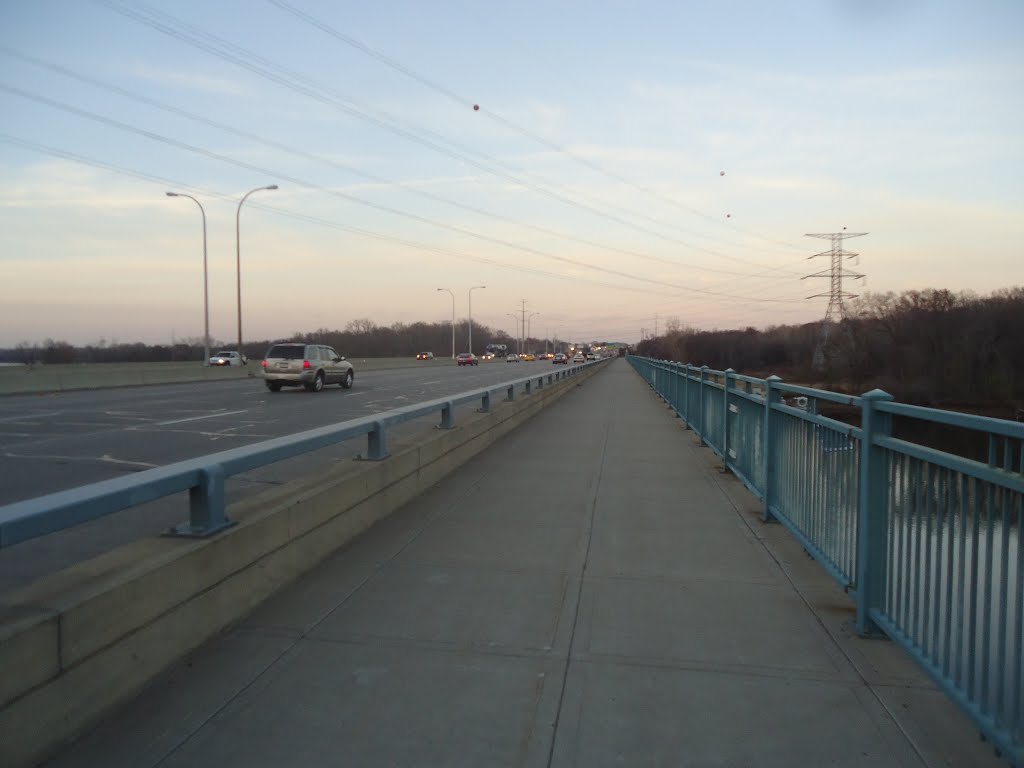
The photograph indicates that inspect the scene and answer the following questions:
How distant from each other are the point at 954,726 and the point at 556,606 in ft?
7.61

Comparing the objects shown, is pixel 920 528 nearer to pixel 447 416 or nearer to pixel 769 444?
pixel 769 444

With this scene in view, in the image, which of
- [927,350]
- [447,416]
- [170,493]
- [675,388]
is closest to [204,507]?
[170,493]

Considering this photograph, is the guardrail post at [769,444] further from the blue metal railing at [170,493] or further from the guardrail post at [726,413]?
the blue metal railing at [170,493]

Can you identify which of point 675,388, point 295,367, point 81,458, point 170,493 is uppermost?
point 295,367

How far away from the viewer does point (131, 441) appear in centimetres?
1270

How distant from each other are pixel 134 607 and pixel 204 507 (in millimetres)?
912

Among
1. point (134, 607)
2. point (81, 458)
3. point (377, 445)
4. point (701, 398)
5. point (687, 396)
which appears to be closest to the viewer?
point (134, 607)

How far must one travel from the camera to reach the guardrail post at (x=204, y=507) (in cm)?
434

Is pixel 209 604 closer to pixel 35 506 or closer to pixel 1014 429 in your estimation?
pixel 35 506

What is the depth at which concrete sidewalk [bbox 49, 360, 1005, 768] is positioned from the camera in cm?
322

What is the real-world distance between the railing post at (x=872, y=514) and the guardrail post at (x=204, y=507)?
3818 mm

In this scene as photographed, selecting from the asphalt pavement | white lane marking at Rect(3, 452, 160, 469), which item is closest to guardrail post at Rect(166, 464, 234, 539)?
the asphalt pavement

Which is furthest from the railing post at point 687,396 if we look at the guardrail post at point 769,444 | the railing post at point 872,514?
the railing post at point 872,514

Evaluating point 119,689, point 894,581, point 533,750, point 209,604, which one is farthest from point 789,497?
point 119,689
